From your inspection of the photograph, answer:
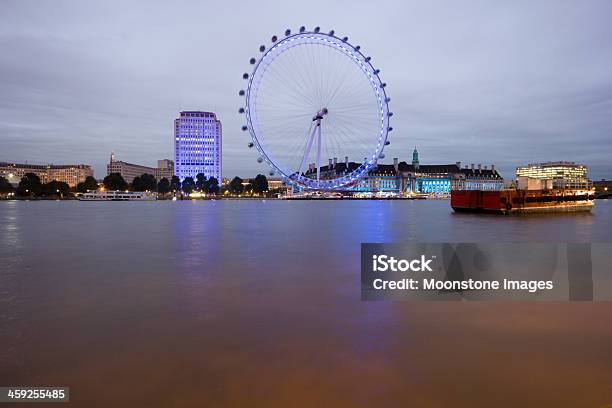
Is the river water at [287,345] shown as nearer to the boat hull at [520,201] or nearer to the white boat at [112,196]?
the boat hull at [520,201]

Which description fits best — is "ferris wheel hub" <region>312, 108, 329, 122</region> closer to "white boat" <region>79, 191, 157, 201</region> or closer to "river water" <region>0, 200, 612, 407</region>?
"river water" <region>0, 200, 612, 407</region>

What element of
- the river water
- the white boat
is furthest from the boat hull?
the white boat

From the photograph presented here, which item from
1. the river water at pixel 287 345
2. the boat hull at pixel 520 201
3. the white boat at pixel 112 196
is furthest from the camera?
the white boat at pixel 112 196

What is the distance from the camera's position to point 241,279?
16531mm

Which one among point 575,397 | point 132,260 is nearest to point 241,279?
point 132,260

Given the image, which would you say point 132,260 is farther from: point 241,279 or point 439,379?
point 439,379

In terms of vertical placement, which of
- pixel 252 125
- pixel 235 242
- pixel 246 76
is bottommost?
pixel 235 242

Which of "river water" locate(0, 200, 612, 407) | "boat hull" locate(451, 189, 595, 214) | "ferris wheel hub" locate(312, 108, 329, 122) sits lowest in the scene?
"river water" locate(0, 200, 612, 407)

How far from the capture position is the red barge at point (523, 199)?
2810 inches

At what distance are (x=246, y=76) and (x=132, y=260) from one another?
139 feet

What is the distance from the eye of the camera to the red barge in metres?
71.4

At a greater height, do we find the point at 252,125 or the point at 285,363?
the point at 252,125

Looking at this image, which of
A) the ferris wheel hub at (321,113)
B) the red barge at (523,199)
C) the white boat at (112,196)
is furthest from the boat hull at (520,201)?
the white boat at (112,196)

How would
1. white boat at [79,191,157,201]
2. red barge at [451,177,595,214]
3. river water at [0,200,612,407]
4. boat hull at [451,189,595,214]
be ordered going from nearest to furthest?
river water at [0,200,612,407] → boat hull at [451,189,595,214] → red barge at [451,177,595,214] → white boat at [79,191,157,201]
